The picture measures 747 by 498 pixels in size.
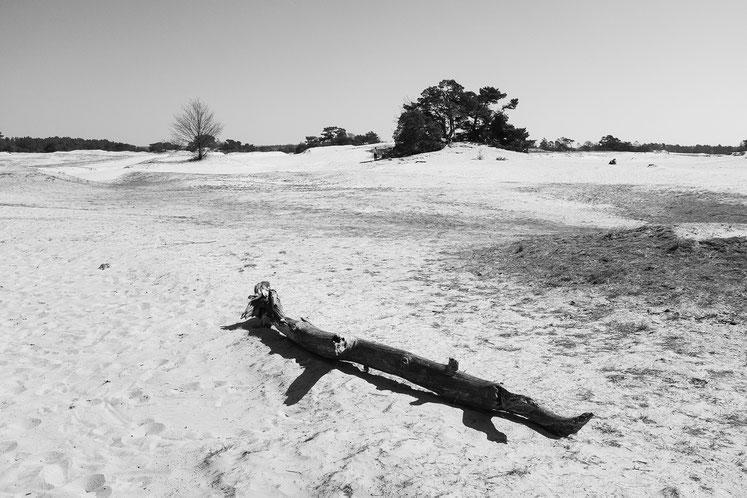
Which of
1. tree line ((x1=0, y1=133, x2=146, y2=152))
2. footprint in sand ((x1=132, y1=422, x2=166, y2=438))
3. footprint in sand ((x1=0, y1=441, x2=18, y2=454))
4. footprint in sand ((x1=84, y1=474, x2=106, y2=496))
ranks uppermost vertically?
tree line ((x1=0, y1=133, x2=146, y2=152))

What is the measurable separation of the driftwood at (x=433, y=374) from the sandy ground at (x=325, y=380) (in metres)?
0.11

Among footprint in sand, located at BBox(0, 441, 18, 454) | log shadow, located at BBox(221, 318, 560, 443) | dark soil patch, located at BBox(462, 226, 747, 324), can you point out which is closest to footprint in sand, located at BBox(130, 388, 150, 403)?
footprint in sand, located at BBox(0, 441, 18, 454)

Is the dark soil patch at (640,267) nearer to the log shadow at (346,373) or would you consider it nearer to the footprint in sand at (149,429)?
the log shadow at (346,373)

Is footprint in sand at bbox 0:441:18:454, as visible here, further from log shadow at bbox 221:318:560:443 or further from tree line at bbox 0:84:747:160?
tree line at bbox 0:84:747:160

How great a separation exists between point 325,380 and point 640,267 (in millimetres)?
4913

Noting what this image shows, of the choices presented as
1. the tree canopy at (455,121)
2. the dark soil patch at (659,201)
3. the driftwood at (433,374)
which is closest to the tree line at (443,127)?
the tree canopy at (455,121)

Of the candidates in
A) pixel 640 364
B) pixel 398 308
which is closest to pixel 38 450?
pixel 398 308

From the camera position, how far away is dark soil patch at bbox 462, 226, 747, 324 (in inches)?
228

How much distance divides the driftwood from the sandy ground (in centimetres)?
11

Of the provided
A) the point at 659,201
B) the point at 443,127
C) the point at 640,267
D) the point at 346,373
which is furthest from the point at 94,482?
the point at 443,127

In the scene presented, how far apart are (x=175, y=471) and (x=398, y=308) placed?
11.6ft

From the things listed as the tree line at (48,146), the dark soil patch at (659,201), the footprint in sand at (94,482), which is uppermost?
the tree line at (48,146)

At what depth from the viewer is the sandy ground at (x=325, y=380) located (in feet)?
10.7

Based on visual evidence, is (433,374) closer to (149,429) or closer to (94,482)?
(149,429)
